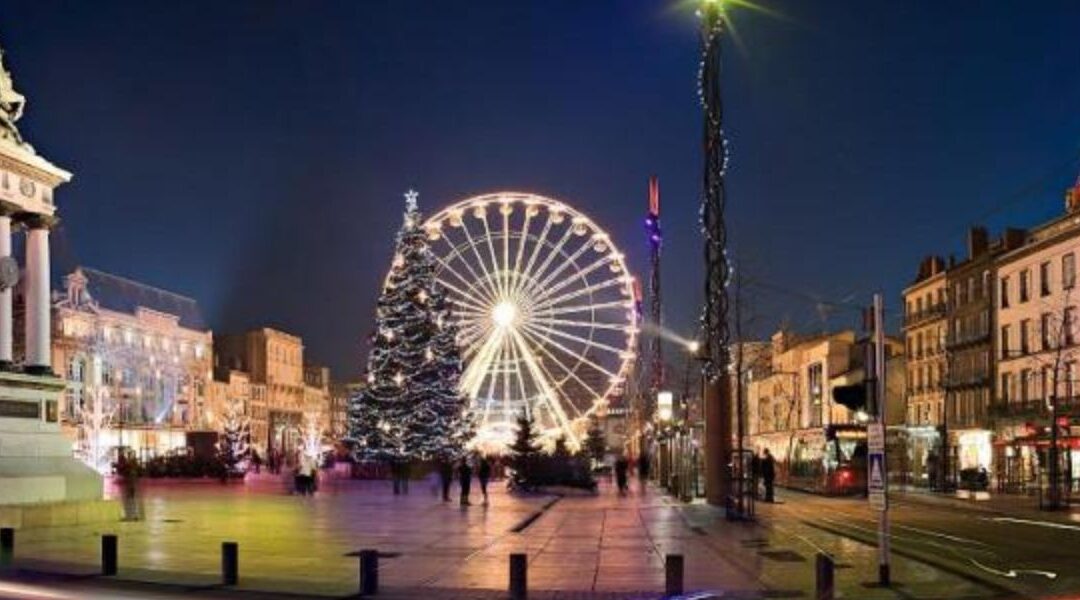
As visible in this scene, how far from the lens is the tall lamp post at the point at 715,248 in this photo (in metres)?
41.8

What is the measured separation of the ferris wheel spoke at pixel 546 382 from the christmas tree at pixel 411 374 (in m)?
5.69

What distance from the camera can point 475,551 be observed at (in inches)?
1109

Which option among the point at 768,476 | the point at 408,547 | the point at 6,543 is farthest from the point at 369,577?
the point at 768,476

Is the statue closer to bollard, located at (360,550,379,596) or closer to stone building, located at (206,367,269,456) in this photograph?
bollard, located at (360,550,379,596)

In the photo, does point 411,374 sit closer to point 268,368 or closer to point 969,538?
point 969,538

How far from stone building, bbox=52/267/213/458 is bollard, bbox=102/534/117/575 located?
275 ft

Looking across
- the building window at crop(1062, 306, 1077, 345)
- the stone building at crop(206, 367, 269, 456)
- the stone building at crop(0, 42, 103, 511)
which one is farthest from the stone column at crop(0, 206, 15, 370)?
the stone building at crop(206, 367, 269, 456)

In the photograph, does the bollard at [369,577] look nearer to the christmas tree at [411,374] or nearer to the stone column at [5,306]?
the stone column at [5,306]

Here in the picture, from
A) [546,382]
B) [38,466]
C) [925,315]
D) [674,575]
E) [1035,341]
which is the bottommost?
[674,575]

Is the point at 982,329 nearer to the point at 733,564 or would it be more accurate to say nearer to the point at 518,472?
the point at 518,472

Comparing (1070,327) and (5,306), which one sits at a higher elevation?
(1070,327)

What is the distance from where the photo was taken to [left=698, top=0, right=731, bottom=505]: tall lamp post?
41812 millimetres

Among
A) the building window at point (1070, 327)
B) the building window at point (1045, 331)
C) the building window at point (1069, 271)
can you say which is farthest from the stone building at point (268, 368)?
the building window at point (1070, 327)

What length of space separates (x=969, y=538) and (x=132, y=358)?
115726 mm
